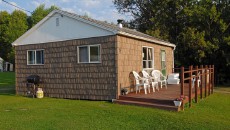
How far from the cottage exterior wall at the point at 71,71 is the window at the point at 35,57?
20 cm

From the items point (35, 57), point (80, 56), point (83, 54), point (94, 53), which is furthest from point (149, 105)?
point (35, 57)

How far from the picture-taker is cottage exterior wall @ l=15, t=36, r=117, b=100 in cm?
1088

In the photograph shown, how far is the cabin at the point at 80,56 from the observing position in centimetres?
1087

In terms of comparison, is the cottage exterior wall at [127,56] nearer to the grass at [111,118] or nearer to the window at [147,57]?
the window at [147,57]

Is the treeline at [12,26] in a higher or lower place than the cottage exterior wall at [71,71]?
higher

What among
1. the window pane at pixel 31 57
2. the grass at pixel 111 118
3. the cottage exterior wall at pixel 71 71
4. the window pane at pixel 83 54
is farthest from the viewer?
the window pane at pixel 31 57

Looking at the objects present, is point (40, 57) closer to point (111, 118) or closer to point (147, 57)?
point (147, 57)

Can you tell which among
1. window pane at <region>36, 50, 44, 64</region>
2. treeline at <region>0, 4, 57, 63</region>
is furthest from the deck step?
treeline at <region>0, 4, 57, 63</region>

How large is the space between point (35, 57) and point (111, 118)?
7.67m

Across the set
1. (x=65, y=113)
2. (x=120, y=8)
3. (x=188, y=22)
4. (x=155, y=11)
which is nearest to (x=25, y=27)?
(x=120, y=8)

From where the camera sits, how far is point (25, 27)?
177 ft

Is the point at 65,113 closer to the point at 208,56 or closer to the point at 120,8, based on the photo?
the point at 208,56

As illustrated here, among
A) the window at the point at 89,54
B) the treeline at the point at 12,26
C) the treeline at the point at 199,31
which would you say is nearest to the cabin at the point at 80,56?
the window at the point at 89,54

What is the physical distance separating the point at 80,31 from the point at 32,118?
5.28m
